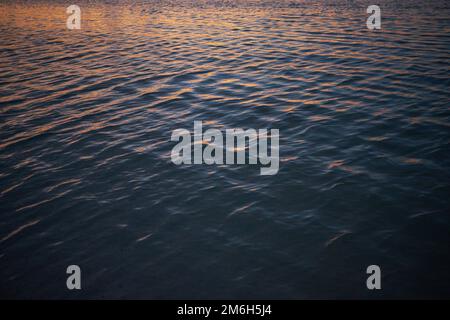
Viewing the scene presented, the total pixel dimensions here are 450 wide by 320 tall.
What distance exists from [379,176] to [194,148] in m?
4.59

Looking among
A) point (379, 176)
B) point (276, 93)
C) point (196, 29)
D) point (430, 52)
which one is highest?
point (196, 29)

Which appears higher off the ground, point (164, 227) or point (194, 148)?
point (194, 148)

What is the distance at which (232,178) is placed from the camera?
8086mm

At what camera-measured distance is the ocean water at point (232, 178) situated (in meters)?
5.73

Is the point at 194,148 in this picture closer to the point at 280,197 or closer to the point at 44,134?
the point at 280,197

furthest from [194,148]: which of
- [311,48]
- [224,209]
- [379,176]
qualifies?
[311,48]

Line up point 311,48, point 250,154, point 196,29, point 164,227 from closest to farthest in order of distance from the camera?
point 164,227
point 250,154
point 311,48
point 196,29

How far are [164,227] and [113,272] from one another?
1.29m

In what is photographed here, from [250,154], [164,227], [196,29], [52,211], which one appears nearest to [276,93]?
[250,154]

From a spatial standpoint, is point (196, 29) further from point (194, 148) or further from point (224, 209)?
point (224, 209)

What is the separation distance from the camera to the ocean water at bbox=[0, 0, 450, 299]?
5.73 m

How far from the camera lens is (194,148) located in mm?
9281
